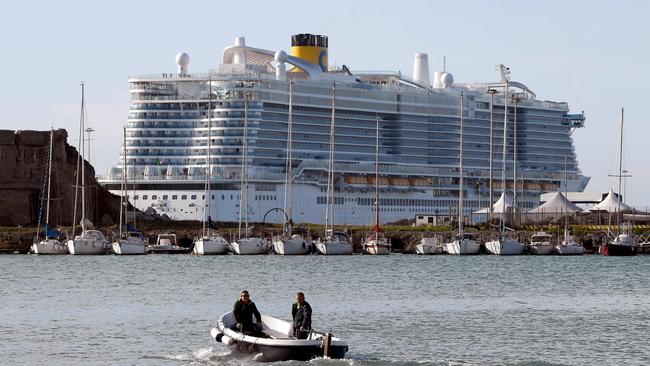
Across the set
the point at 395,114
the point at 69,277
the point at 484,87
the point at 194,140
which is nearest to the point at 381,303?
the point at 69,277

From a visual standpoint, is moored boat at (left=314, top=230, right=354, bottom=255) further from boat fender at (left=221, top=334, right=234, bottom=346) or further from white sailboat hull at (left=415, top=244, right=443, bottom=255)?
boat fender at (left=221, top=334, right=234, bottom=346)

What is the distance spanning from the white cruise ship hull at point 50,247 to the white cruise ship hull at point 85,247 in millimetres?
1339

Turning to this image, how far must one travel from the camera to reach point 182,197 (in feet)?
330

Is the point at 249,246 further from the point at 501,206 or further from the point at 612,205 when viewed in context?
the point at 612,205

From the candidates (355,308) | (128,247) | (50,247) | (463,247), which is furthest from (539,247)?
(355,308)

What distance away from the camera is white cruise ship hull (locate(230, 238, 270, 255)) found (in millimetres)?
81500

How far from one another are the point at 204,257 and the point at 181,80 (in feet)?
99.2

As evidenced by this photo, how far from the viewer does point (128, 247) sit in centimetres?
8000

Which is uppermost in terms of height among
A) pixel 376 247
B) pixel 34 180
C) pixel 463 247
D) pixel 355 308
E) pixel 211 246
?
pixel 34 180

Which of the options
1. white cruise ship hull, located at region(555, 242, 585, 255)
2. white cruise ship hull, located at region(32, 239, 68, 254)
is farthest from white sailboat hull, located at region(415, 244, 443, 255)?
white cruise ship hull, located at region(32, 239, 68, 254)

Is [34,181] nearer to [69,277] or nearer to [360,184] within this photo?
[360,184]

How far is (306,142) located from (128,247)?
28.1 meters

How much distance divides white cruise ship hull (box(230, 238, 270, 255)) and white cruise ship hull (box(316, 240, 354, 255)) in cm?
298

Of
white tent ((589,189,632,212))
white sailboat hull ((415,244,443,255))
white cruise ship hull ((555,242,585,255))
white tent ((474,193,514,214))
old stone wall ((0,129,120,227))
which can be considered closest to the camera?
white cruise ship hull ((555,242,585,255))
